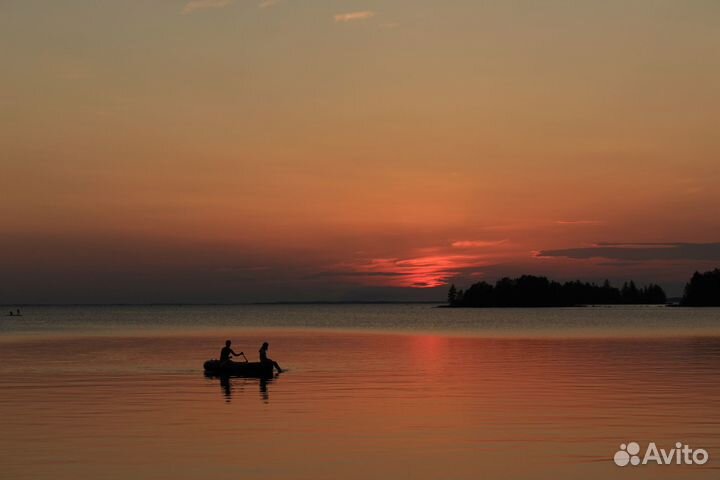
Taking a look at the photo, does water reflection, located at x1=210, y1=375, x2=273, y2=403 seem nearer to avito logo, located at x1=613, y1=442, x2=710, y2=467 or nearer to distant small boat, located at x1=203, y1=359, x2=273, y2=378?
distant small boat, located at x1=203, y1=359, x2=273, y2=378

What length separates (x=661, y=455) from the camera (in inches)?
917

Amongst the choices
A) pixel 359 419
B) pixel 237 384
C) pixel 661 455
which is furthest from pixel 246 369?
pixel 661 455

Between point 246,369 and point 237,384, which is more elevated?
point 246,369

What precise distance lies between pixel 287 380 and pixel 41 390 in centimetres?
1172

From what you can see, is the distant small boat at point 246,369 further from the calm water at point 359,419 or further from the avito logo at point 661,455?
the avito logo at point 661,455

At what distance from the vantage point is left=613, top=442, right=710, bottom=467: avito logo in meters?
22.4

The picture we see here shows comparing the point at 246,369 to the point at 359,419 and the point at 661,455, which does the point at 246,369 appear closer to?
the point at 359,419

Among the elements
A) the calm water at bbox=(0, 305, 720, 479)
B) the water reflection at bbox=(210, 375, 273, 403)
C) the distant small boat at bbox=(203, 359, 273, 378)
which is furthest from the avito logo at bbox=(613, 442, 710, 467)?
the distant small boat at bbox=(203, 359, 273, 378)

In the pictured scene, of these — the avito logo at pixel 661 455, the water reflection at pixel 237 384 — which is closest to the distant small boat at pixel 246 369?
the water reflection at pixel 237 384

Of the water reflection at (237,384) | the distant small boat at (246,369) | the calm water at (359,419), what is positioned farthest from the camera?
the distant small boat at (246,369)

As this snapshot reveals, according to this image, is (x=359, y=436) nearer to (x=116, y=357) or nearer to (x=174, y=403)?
(x=174, y=403)

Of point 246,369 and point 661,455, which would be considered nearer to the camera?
point 661,455

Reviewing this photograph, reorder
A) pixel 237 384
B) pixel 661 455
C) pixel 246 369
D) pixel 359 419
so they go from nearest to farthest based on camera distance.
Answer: pixel 661 455, pixel 359 419, pixel 237 384, pixel 246 369

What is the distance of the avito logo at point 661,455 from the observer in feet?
73.4
